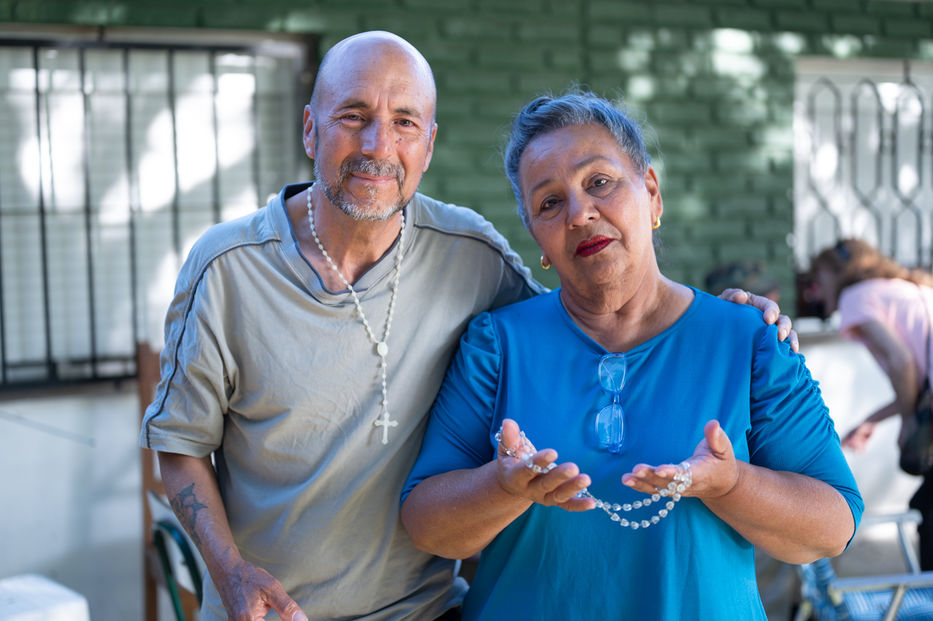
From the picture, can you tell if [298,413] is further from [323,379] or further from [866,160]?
[866,160]

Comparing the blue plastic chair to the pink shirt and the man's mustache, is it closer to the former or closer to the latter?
the pink shirt

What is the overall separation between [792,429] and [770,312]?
0.25 meters

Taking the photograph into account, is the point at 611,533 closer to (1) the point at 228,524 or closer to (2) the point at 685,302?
(2) the point at 685,302

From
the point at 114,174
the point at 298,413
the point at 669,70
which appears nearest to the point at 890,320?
the point at 669,70

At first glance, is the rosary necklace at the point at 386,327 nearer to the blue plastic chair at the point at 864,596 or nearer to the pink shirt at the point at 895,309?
the blue plastic chair at the point at 864,596

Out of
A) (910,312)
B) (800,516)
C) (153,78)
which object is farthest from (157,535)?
(910,312)

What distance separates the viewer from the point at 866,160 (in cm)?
555

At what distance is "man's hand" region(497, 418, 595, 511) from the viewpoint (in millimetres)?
1391

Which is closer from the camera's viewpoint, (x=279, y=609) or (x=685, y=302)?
(x=279, y=609)

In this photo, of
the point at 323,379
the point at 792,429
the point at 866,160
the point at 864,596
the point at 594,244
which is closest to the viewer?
the point at 792,429

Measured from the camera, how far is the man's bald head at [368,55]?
1.88 meters

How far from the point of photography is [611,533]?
167cm

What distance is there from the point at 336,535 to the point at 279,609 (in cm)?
24

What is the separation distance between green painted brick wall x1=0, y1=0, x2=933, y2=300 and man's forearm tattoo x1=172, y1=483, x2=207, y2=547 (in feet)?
9.14
